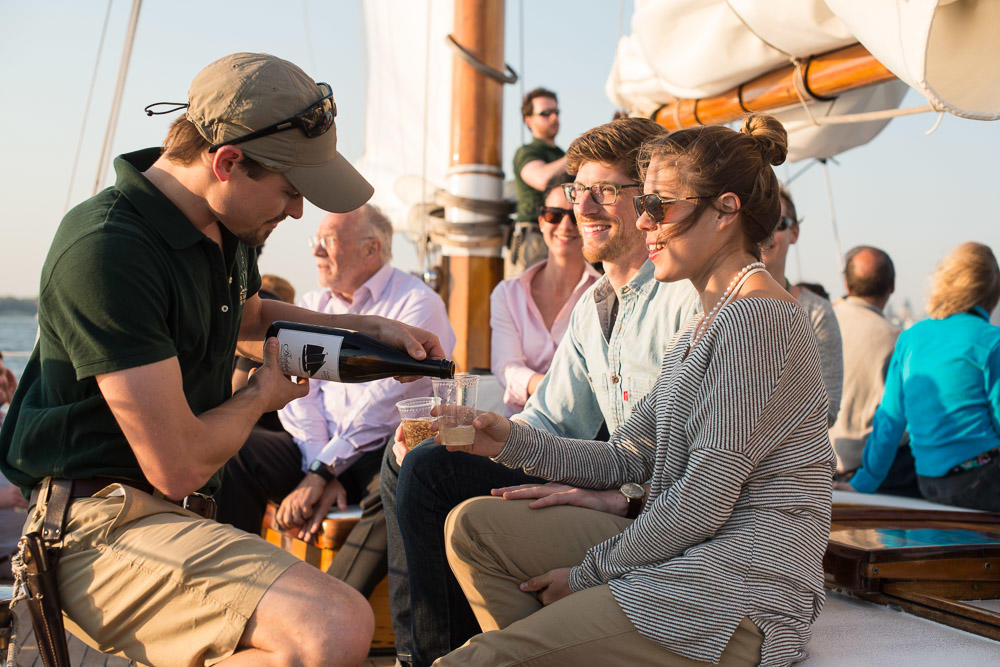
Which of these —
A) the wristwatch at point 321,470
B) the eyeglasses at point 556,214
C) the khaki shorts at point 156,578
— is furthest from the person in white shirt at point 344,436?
the khaki shorts at point 156,578

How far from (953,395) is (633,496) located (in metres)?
2.07

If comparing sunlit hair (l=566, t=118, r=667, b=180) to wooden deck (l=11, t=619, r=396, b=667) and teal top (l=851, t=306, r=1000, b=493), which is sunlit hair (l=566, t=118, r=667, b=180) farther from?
wooden deck (l=11, t=619, r=396, b=667)

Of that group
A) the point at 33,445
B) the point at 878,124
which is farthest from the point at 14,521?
the point at 878,124

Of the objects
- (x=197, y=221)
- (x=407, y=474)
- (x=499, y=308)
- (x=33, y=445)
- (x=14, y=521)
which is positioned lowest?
(x=14, y=521)

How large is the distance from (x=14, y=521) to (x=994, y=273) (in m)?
3.88

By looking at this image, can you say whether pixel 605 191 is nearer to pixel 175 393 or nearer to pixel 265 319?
pixel 265 319

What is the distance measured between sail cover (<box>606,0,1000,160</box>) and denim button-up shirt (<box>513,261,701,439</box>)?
0.95 metres

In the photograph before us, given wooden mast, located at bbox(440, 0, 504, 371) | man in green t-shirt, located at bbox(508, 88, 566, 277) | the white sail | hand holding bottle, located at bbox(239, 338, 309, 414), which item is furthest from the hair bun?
the white sail

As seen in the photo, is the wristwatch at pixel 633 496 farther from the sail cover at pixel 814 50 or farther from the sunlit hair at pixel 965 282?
the sunlit hair at pixel 965 282

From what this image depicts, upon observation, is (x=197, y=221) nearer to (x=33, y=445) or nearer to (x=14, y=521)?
(x=33, y=445)

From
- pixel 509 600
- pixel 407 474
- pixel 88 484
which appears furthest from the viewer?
pixel 407 474

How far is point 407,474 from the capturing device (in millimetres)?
2391

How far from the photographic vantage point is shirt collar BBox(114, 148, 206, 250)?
1914 mm

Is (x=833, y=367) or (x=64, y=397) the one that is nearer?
(x=64, y=397)
